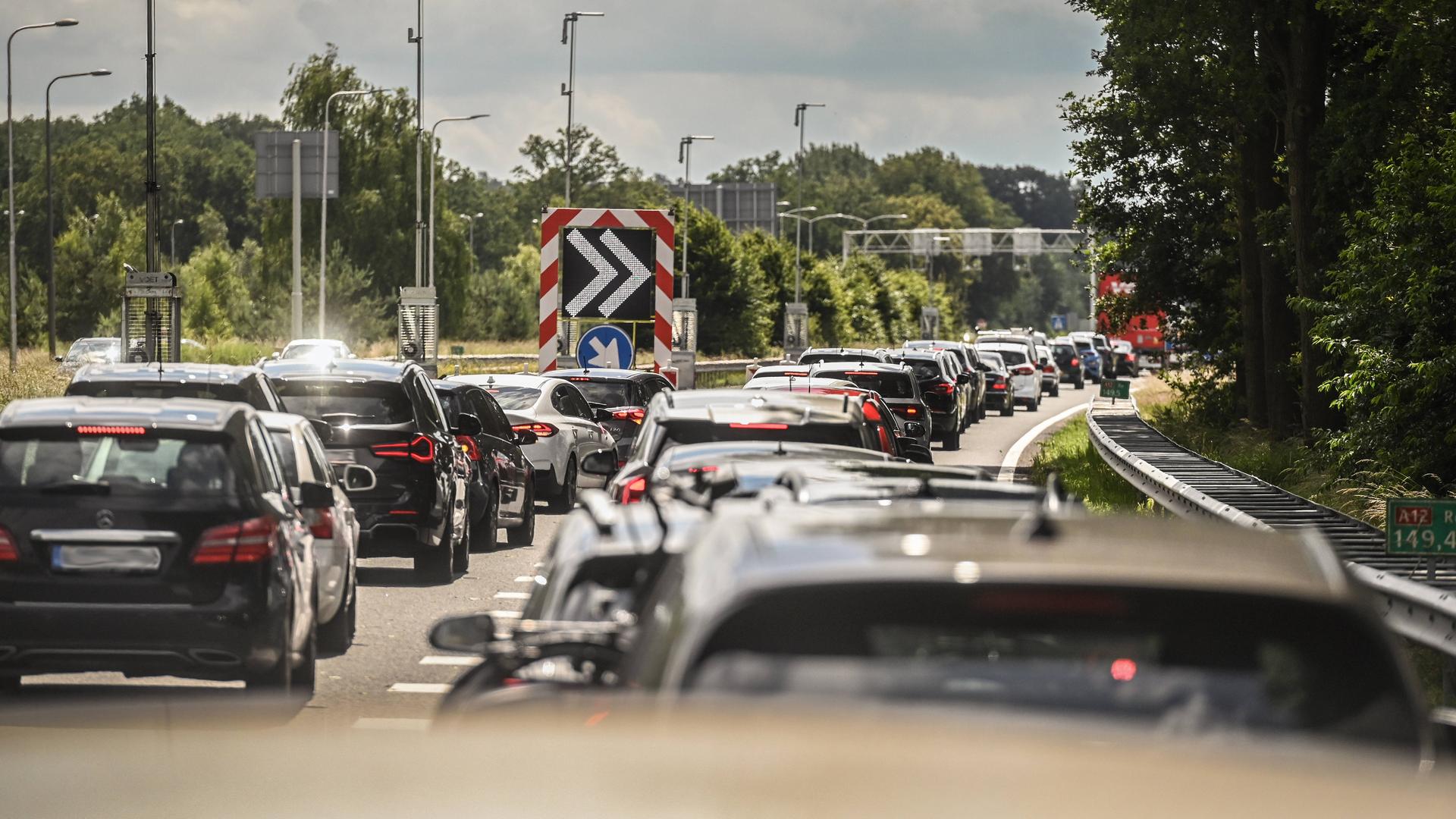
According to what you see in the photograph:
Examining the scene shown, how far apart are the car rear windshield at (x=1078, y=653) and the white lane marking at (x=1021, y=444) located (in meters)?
20.1

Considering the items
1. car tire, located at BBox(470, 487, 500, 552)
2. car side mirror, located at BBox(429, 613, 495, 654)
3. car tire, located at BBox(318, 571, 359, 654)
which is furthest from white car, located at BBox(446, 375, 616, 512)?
car side mirror, located at BBox(429, 613, 495, 654)

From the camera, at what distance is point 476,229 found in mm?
177875

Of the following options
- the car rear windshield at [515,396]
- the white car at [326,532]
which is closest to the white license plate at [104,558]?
the white car at [326,532]

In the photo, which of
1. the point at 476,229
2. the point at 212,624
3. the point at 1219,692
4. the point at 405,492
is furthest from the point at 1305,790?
the point at 476,229

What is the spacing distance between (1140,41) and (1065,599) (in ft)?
92.7

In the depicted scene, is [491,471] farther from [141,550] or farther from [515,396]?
[141,550]

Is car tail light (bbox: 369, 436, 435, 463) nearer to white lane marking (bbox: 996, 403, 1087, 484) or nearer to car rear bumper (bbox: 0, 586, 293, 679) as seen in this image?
car rear bumper (bbox: 0, 586, 293, 679)

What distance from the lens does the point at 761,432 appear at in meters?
12.1

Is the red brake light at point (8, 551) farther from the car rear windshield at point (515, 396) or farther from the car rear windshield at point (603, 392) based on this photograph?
the car rear windshield at point (603, 392)

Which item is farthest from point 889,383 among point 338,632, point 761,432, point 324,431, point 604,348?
point 761,432

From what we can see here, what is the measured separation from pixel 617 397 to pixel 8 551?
17094mm

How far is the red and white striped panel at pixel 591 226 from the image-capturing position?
29.4 metres

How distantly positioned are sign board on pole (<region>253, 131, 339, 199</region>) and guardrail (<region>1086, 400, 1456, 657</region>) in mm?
42417

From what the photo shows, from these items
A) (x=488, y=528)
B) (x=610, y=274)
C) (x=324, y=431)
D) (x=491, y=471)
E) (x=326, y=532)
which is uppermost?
(x=610, y=274)
